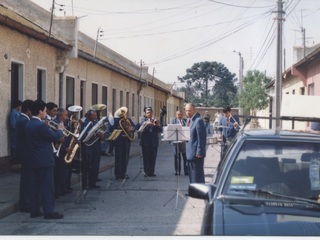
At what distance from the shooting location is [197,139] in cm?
948

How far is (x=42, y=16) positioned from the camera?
17.1 metres

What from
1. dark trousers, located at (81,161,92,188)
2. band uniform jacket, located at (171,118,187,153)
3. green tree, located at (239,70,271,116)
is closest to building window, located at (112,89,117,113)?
green tree, located at (239,70,271,116)

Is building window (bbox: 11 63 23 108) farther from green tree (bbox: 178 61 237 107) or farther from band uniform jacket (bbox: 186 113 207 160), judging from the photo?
band uniform jacket (bbox: 186 113 207 160)

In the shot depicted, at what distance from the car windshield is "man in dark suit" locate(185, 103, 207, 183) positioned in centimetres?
437

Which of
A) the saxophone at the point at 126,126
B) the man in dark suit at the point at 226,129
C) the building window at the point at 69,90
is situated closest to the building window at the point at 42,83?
the building window at the point at 69,90

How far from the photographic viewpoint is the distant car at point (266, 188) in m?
4.29

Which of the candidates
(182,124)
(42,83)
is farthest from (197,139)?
(42,83)

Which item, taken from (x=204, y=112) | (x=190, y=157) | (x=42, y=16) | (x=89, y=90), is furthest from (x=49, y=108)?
(x=89, y=90)

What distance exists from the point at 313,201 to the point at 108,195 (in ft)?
21.1

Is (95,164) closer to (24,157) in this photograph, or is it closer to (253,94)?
(24,157)

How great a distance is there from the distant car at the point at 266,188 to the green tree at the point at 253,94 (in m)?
5.87

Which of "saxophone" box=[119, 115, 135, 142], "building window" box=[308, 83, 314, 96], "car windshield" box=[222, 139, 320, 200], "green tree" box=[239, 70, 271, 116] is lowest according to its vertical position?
"car windshield" box=[222, 139, 320, 200]

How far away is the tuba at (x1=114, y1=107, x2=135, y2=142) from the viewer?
12570 millimetres

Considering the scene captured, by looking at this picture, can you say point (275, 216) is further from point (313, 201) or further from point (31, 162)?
point (31, 162)
